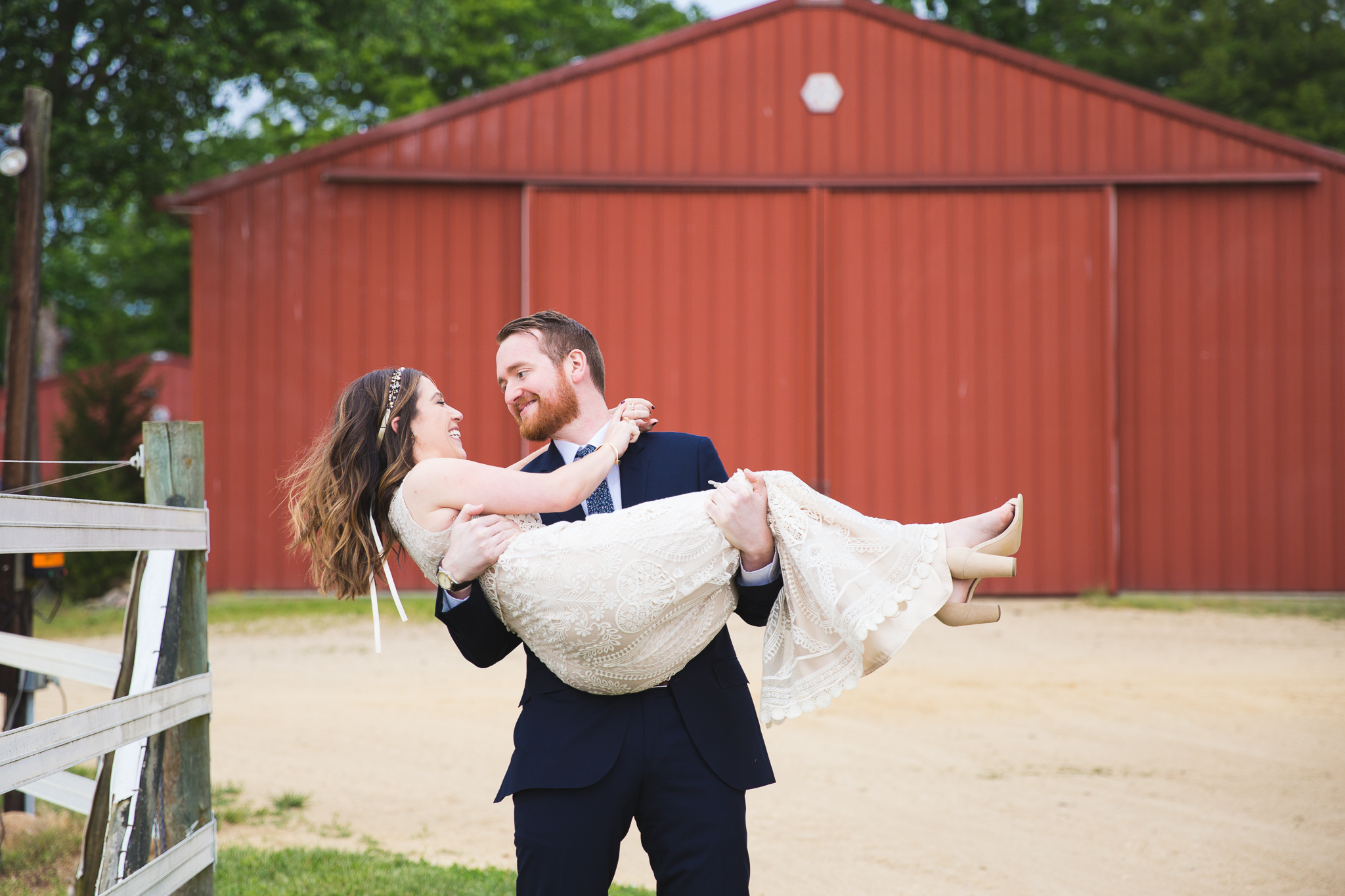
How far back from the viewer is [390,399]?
2.58 meters

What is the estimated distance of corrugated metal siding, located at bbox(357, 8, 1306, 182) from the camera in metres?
11.3

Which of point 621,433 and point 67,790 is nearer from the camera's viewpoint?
point 621,433

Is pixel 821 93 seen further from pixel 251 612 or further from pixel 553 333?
pixel 553 333

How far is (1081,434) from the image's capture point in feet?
37.2

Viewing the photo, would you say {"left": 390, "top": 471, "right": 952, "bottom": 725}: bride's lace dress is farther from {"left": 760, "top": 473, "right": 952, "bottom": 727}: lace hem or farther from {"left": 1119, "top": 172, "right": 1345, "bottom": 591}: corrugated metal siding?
{"left": 1119, "top": 172, "right": 1345, "bottom": 591}: corrugated metal siding

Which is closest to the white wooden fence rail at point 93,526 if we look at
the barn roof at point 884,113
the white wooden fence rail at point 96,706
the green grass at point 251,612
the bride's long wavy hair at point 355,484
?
the white wooden fence rail at point 96,706

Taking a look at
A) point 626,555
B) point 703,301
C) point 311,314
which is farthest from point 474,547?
point 311,314

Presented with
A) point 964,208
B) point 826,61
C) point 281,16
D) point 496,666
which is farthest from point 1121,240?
point 281,16

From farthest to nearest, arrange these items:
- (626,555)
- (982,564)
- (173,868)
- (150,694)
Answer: (173,868) → (150,694) → (982,564) → (626,555)

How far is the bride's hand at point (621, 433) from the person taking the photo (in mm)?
2445

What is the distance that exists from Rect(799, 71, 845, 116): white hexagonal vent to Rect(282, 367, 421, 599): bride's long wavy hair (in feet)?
31.2

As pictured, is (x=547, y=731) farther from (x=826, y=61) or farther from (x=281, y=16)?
(x=281, y=16)

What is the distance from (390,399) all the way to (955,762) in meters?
4.23

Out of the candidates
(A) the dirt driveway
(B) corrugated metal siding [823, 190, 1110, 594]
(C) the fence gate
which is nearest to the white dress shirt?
(C) the fence gate
